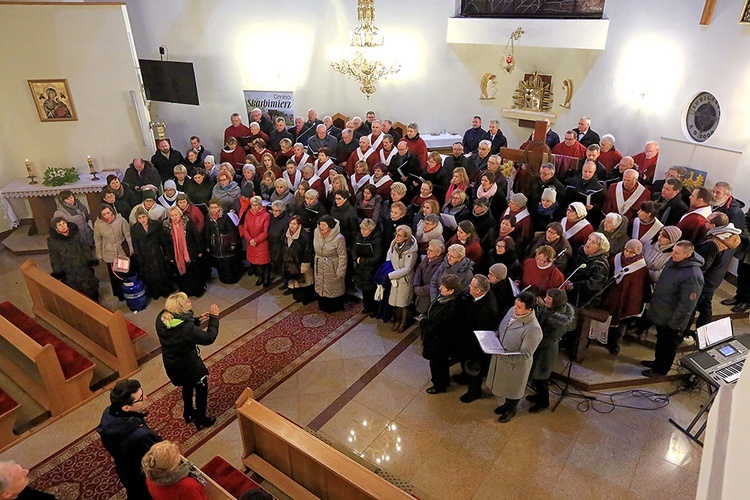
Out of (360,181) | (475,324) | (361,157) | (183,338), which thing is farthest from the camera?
(361,157)

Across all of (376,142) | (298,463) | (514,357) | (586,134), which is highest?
(586,134)

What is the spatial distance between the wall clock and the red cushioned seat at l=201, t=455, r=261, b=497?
816cm

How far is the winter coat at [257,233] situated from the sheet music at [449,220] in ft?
7.84

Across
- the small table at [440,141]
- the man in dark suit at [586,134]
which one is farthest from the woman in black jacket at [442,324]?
the small table at [440,141]

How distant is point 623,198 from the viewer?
649 centimetres

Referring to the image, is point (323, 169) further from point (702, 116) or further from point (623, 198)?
point (702, 116)

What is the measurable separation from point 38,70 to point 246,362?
696 cm

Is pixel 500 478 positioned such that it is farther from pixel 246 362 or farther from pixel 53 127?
pixel 53 127

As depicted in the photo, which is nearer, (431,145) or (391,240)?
(391,240)

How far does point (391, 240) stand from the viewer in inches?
250

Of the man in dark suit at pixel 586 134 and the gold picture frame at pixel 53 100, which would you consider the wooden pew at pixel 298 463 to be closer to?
the man in dark suit at pixel 586 134

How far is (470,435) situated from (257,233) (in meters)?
3.83

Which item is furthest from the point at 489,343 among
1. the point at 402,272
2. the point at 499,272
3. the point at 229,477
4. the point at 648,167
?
the point at 648,167

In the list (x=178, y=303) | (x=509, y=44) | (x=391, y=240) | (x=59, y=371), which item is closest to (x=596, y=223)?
(x=391, y=240)
